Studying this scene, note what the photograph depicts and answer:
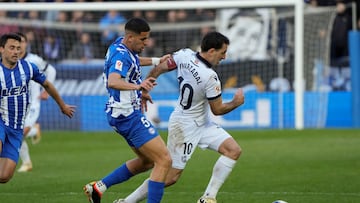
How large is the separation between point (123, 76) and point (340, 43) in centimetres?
1606

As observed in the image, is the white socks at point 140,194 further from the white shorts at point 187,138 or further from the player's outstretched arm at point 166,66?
the player's outstretched arm at point 166,66

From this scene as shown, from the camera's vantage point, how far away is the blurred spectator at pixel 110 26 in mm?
24984

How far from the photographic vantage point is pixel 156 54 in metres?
24.8

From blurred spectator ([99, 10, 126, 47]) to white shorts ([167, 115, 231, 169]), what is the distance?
46.7 feet

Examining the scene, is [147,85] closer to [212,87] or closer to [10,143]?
[212,87]

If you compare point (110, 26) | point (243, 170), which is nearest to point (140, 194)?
point (243, 170)

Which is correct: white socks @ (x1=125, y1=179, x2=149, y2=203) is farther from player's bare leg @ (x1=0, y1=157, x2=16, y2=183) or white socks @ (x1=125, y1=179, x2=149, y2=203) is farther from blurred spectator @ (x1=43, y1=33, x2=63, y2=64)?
→ blurred spectator @ (x1=43, y1=33, x2=63, y2=64)

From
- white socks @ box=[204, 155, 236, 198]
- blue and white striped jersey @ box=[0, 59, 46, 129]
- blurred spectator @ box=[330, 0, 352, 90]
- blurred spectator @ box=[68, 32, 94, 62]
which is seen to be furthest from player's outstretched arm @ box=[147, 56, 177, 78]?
blurred spectator @ box=[330, 0, 352, 90]

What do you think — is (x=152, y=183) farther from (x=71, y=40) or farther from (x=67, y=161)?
(x=71, y=40)

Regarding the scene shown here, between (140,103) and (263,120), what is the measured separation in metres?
13.6

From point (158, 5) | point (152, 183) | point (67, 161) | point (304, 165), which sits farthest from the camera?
point (158, 5)

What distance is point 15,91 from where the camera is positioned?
1139 centimetres

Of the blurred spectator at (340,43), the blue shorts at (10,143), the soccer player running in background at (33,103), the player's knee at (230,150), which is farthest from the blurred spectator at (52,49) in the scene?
the player's knee at (230,150)

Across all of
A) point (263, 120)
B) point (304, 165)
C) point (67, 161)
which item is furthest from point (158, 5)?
point (304, 165)
